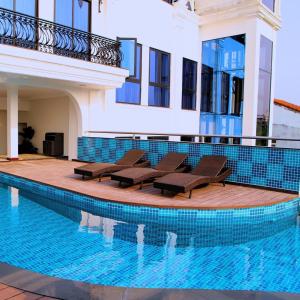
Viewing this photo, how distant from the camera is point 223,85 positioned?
1714cm

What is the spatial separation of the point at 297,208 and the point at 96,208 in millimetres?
4209

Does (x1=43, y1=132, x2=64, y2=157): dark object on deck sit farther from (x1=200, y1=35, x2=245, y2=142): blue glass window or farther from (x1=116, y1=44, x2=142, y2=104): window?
(x1=200, y1=35, x2=245, y2=142): blue glass window

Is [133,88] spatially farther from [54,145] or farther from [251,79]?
[251,79]

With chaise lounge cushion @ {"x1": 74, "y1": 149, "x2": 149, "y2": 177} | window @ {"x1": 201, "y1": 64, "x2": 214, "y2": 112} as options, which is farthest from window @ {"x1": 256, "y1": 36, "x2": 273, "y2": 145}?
chaise lounge cushion @ {"x1": 74, "y1": 149, "x2": 149, "y2": 177}

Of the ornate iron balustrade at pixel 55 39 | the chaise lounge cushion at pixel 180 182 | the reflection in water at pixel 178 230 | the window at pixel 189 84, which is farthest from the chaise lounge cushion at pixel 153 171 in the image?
the window at pixel 189 84

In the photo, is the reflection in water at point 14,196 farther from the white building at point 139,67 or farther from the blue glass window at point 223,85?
the blue glass window at point 223,85

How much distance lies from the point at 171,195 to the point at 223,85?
1153cm

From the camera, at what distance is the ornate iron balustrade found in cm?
984

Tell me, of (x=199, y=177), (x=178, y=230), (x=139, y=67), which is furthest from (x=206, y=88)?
(x=178, y=230)

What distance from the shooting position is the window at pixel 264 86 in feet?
54.4

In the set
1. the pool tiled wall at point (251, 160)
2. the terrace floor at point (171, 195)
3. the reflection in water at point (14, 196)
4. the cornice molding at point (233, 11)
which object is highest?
the cornice molding at point (233, 11)

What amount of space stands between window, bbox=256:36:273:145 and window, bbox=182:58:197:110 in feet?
10.7

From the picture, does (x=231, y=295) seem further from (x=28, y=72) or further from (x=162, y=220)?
(x=28, y=72)

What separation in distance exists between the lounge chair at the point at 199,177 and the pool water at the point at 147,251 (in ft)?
3.08
